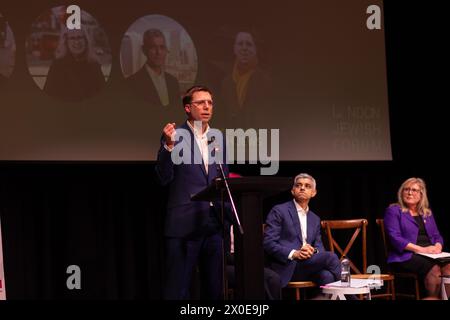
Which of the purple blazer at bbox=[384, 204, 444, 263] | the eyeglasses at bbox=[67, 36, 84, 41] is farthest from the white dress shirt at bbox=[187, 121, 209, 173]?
the purple blazer at bbox=[384, 204, 444, 263]

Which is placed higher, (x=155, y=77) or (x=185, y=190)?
(x=155, y=77)

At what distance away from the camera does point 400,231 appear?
5.60 m

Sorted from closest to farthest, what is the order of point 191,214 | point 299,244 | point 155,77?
point 191,214 → point 299,244 → point 155,77

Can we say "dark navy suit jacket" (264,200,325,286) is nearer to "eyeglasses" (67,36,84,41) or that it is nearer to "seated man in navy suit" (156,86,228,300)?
"seated man in navy suit" (156,86,228,300)

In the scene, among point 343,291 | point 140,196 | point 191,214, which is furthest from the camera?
point 140,196

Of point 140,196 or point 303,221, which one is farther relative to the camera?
point 140,196

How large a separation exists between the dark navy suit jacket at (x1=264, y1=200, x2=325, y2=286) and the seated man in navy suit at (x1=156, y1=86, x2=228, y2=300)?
1.45 metres

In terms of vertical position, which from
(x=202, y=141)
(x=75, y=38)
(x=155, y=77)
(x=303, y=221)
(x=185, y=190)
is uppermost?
(x=75, y=38)

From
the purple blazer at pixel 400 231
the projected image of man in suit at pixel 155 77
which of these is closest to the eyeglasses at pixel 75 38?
the projected image of man in suit at pixel 155 77

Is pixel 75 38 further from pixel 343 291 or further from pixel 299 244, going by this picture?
pixel 343 291

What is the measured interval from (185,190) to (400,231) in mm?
2674

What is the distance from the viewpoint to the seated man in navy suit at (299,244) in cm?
484

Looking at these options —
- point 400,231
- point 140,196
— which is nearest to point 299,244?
point 400,231
